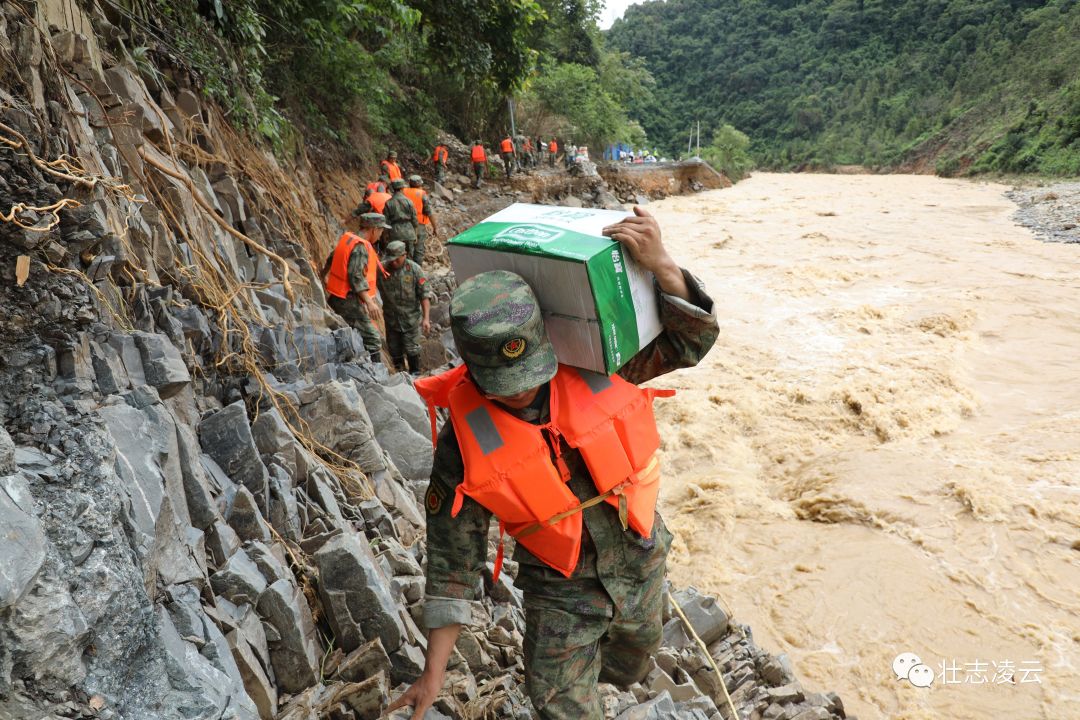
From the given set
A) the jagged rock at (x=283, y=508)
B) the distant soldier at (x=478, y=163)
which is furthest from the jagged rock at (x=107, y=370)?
the distant soldier at (x=478, y=163)

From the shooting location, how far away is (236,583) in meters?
2.19

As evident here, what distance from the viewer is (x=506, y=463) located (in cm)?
179

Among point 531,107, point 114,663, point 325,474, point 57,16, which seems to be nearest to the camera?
point 114,663

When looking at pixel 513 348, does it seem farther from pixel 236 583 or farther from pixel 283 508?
pixel 283 508

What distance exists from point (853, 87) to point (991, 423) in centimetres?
5821

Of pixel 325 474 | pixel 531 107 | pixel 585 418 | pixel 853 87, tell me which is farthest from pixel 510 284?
pixel 853 87

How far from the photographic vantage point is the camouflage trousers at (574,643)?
1.93m

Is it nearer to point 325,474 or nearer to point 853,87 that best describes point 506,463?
point 325,474

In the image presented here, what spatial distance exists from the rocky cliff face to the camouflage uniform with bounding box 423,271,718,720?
0.51m

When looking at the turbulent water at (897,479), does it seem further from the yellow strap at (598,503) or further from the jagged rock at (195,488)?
the jagged rock at (195,488)

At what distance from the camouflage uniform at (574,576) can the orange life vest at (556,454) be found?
71 mm

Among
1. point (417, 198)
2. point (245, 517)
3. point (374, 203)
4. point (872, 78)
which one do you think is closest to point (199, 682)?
point (245, 517)

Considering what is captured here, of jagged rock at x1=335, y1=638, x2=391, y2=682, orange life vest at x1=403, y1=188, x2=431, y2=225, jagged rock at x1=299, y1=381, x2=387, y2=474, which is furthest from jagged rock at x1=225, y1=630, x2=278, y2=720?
orange life vest at x1=403, y1=188, x2=431, y2=225

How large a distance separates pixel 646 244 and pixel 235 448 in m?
2.08
